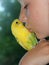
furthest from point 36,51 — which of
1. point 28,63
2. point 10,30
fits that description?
point 10,30

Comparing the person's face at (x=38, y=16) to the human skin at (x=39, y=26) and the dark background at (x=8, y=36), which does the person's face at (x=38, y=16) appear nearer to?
the human skin at (x=39, y=26)

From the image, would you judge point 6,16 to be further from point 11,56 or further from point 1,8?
point 11,56

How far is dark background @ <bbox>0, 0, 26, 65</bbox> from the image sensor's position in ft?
2.05

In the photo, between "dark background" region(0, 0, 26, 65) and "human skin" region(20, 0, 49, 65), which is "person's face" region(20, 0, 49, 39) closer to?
"human skin" region(20, 0, 49, 65)

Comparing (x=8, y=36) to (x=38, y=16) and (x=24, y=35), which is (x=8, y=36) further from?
(x=38, y=16)

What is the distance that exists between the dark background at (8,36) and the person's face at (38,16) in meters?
0.13

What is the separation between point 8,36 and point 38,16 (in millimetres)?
197

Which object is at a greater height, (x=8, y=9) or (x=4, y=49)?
(x=8, y=9)

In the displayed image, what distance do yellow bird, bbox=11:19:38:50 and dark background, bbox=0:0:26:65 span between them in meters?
0.04

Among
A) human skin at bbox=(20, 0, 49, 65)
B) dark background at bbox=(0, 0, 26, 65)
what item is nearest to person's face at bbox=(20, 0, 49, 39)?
human skin at bbox=(20, 0, 49, 65)

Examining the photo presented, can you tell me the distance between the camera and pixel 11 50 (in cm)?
64

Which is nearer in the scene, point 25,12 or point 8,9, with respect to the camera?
point 25,12

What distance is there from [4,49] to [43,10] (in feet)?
0.81

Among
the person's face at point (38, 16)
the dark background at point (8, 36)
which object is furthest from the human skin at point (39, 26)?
the dark background at point (8, 36)
